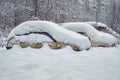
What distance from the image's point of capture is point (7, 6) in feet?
62.8

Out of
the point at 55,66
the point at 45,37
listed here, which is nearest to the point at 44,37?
the point at 45,37

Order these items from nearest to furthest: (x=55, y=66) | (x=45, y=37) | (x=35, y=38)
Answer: (x=55, y=66) → (x=35, y=38) → (x=45, y=37)

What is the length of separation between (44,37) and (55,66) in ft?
10.1

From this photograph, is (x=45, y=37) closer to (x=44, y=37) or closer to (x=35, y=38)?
(x=44, y=37)

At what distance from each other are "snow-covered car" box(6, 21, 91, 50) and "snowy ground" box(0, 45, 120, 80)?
4.92 ft

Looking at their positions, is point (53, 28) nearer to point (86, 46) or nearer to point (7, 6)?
point (86, 46)

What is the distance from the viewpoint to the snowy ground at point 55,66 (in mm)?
4020

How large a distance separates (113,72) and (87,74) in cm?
55

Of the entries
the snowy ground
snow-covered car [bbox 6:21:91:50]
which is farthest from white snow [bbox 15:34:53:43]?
the snowy ground

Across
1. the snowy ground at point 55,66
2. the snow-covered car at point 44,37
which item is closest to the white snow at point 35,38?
the snow-covered car at point 44,37

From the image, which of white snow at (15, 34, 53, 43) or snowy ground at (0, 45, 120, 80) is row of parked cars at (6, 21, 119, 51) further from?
snowy ground at (0, 45, 120, 80)

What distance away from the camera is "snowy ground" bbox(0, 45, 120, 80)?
13.2ft

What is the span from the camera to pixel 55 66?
4664 mm

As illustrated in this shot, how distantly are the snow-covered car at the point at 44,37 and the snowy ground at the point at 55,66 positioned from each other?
4.92 ft
